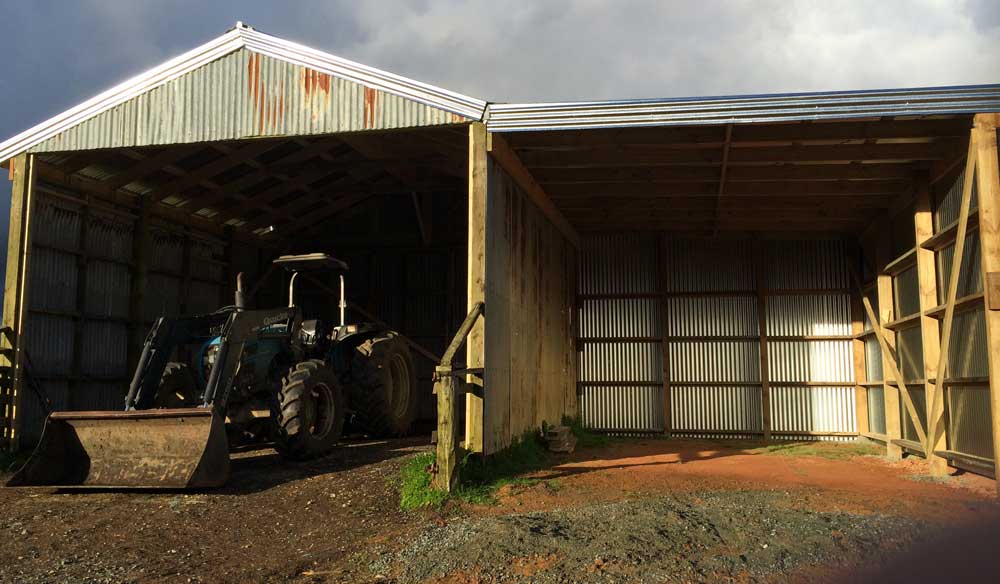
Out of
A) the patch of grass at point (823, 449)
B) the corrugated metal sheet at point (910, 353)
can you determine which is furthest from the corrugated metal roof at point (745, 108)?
the patch of grass at point (823, 449)

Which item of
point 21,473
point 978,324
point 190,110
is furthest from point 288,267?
point 978,324

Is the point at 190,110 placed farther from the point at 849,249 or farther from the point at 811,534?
the point at 849,249

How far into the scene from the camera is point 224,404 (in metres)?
8.80

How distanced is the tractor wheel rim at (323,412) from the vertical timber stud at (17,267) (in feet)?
13.2

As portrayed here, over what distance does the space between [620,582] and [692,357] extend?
10.6m

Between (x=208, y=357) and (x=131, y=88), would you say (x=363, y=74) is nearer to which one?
(x=131, y=88)

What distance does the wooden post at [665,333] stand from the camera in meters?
15.5

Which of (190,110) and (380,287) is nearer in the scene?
(190,110)

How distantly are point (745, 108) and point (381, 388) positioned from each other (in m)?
6.57

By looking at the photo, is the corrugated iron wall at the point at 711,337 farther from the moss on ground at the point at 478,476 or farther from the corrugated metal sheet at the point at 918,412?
the moss on ground at the point at 478,476

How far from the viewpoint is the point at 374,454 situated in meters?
10.5

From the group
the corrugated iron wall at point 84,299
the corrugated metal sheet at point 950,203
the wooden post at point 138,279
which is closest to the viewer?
the corrugated metal sheet at point 950,203

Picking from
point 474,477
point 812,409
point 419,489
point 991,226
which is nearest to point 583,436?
point 812,409

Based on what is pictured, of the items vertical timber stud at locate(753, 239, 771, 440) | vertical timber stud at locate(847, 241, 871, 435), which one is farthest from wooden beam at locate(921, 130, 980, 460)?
vertical timber stud at locate(753, 239, 771, 440)
